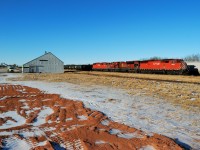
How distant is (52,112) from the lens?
12359 millimetres

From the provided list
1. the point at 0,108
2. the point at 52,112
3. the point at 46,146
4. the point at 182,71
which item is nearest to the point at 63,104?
the point at 52,112

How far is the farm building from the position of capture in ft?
242

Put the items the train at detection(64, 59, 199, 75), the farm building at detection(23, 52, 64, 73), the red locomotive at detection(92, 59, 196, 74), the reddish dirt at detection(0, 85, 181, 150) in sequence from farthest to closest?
the farm building at detection(23, 52, 64, 73), the red locomotive at detection(92, 59, 196, 74), the train at detection(64, 59, 199, 75), the reddish dirt at detection(0, 85, 181, 150)

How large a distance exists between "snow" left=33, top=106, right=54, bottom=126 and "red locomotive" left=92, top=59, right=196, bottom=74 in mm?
37307

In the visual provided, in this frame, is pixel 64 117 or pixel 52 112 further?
pixel 52 112

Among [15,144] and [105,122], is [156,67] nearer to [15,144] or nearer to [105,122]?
[105,122]

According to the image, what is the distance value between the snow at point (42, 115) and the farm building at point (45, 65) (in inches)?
2453

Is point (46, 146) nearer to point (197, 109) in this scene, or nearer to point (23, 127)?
point (23, 127)

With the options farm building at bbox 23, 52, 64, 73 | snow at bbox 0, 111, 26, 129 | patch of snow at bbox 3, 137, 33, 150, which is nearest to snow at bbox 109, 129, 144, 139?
patch of snow at bbox 3, 137, 33, 150

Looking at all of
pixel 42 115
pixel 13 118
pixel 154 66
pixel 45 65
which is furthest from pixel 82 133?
pixel 45 65

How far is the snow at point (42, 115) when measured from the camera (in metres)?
10.3

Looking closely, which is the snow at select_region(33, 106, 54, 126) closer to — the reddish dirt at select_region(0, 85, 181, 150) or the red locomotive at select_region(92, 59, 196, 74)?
the reddish dirt at select_region(0, 85, 181, 150)

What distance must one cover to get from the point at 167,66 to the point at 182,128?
138 ft

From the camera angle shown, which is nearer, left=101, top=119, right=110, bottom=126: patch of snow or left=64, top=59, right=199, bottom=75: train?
left=101, top=119, right=110, bottom=126: patch of snow
